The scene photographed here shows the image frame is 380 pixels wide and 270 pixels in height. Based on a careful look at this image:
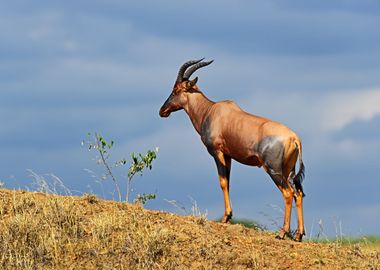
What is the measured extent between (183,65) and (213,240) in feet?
14.5

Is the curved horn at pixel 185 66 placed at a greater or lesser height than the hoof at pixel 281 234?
greater

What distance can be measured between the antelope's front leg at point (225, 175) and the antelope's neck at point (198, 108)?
1198 mm

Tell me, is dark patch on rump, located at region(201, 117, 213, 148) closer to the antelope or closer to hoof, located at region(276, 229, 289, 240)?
the antelope

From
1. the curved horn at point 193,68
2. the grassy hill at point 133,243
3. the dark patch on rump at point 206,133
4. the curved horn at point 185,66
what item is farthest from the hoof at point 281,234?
the curved horn at point 185,66

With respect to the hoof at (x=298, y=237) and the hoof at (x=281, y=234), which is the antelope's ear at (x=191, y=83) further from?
the hoof at (x=298, y=237)

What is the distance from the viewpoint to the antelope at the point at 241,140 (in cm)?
1501

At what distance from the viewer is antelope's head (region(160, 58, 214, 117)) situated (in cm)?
1686

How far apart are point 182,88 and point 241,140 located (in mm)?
2299

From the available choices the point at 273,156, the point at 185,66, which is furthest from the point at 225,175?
the point at 185,66

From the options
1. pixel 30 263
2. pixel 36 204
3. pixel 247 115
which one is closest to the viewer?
pixel 30 263

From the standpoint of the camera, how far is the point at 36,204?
48.2 feet

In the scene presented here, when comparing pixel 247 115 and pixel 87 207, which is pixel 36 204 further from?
pixel 247 115

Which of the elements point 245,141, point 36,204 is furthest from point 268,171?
point 36,204

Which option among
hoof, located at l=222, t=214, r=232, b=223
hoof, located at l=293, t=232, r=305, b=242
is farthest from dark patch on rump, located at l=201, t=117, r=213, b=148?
hoof, located at l=293, t=232, r=305, b=242
